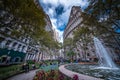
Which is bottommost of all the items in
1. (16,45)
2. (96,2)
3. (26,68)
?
(26,68)

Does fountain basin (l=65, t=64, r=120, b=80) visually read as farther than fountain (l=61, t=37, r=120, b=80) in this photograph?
No

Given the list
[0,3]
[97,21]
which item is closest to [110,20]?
[97,21]

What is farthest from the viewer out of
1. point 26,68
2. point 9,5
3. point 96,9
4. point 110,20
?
point 26,68

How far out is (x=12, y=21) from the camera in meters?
10.6

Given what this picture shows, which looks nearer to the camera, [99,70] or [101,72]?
[101,72]

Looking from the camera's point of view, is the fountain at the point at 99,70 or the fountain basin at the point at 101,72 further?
the fountain at the point at 99,70

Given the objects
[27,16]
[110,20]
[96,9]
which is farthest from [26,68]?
[110,20]

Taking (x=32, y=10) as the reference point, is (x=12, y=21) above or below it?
below

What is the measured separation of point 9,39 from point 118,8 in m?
23.7

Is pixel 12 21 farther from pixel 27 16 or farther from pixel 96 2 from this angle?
pixel 96 2

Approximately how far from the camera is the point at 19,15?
957cm

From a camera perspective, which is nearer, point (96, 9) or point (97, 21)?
point (96, 9)

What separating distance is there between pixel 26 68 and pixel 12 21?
24.2ft

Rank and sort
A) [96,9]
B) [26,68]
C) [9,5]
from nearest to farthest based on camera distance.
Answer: [9,5]
[96,9]
[26,68]
